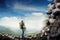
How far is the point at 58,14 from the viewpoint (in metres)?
Answer: 48.2

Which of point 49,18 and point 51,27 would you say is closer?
point 51,27

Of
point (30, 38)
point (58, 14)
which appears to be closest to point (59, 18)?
point (58, 14)

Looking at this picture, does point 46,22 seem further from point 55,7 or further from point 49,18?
point 55,7

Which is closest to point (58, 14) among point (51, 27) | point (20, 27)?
point (51, 27)

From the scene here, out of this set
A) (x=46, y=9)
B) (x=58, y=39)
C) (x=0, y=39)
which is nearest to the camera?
(x=58, y=39)

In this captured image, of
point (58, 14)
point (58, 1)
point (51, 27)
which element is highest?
point (58, 1)

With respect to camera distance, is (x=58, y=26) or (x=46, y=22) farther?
(x=46, y=22)

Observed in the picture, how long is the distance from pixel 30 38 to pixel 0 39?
361 inches

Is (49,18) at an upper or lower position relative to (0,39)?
upper

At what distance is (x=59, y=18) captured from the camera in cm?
4794

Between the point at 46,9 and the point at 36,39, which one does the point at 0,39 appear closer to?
the point at 36,39

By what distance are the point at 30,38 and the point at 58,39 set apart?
32.5ft

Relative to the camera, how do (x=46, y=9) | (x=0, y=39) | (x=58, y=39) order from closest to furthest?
(x=58, y=39) → (x=0, y=39) → (x=46, y=9)

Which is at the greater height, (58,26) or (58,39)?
(58,26)
